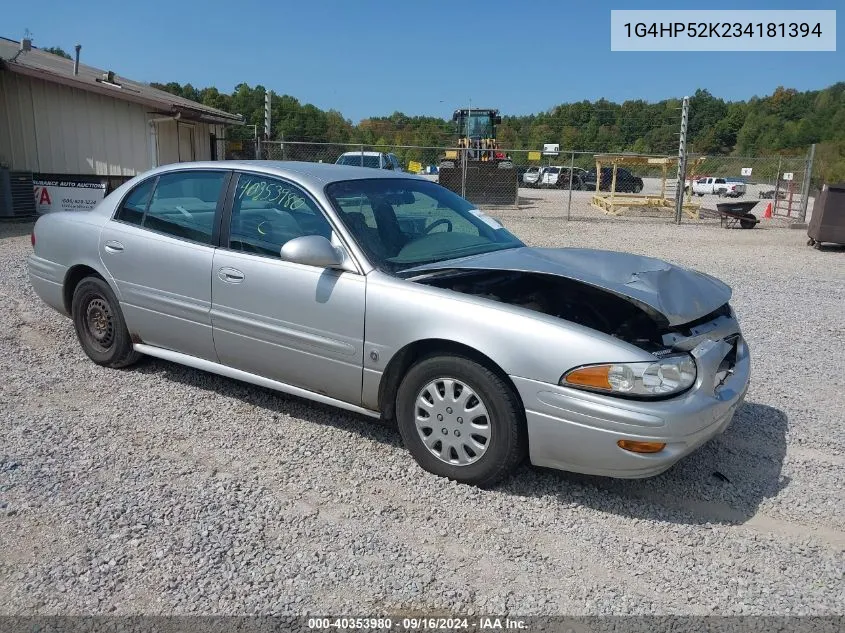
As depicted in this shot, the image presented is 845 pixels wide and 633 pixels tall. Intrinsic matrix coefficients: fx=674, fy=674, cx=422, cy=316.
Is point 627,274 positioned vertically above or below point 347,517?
above

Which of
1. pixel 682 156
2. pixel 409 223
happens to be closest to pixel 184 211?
pixel 409 223

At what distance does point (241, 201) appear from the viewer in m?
Answer: 4.17

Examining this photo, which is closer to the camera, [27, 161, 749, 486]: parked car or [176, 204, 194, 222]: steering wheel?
[27, 161, 749, 486]: parked car

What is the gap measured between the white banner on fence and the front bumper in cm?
1281

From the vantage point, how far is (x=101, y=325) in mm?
4910

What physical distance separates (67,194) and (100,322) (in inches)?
418

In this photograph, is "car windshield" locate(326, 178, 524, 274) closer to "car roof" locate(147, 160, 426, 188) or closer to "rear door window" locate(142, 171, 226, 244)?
"car roof" locate(147, 160, 426, 188)

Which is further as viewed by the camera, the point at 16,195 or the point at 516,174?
the point at 516,174

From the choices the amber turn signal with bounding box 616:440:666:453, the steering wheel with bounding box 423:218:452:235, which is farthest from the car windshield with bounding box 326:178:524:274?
the amber turn signal with bounding box 616:440:666:453

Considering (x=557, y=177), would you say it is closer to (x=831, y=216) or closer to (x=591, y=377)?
(x=831, y=216)

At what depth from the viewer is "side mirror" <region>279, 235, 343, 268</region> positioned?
3512 millimetres

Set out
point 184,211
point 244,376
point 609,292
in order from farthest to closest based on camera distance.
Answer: point 184,211, point 244,376, point 609,292

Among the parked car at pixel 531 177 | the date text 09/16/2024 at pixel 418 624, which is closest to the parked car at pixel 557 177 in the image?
the parked car at pixel 531 177

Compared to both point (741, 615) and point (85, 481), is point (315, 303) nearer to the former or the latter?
point (85, 481)
